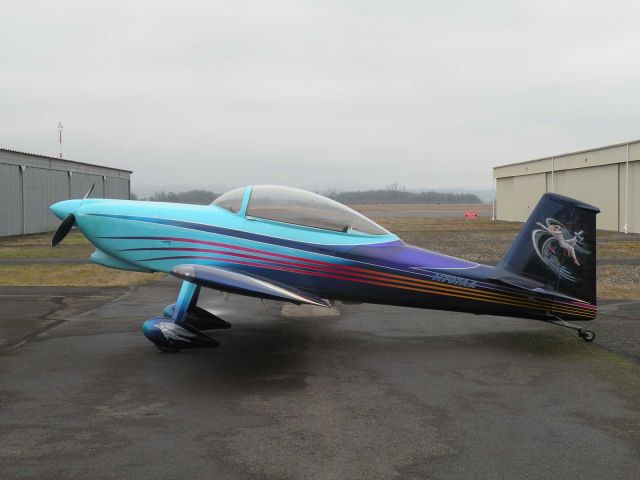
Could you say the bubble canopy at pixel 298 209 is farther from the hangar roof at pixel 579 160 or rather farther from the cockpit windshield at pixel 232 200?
the hangar roof at pixel 579 160

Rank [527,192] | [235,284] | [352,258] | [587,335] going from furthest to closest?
1. [527,192]
2. [587,335]
3. [352,258]
4. [235,284]

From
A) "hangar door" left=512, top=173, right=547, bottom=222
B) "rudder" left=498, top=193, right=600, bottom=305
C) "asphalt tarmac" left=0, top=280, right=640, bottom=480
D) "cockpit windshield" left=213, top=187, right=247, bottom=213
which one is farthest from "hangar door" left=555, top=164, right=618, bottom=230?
"cockpit windshield" left=213, top=187, right=247, bottom=213

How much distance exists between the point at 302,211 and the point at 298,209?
0.06 m

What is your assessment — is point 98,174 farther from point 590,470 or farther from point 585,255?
point 590,470

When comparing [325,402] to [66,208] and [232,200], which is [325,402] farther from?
[66,208]

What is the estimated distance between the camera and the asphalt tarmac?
14.1 ft

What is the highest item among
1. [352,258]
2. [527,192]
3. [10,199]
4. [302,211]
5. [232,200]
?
[527,192]

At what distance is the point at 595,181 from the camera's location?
36.2 metres

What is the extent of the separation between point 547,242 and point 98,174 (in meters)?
42.8

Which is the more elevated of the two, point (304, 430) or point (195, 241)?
point (195, 241)

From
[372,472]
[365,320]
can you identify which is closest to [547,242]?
[365,320]

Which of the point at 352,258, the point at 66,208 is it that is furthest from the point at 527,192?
the point at 66,208

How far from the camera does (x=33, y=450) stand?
177 inches

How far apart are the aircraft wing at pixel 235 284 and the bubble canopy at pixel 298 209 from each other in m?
1.13
